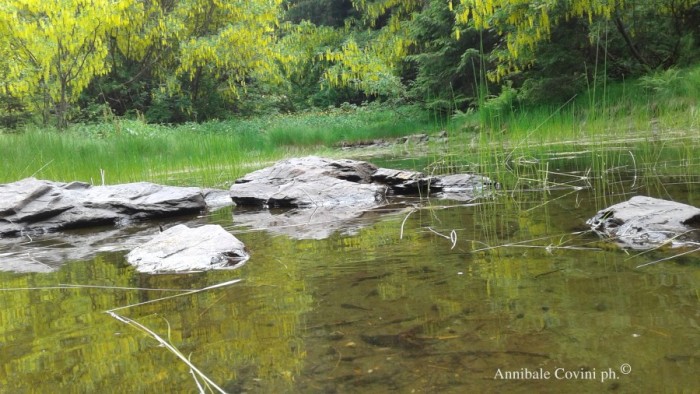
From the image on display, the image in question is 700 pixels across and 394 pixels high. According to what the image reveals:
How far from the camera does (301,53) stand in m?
20.8

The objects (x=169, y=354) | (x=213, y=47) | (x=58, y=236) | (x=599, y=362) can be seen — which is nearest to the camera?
(x=599, y=362)

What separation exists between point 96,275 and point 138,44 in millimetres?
15614

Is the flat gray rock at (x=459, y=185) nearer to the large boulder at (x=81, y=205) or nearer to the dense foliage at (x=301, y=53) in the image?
the dense foliage at (x=301, y=53)

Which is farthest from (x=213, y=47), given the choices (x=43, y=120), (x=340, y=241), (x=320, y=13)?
(x=340, y=241)

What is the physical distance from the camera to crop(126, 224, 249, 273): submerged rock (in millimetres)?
2367

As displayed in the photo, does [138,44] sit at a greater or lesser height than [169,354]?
greater

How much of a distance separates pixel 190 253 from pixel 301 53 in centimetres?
1917

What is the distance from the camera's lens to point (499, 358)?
1.20 metres

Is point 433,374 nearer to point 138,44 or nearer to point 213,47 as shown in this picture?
point 213,47

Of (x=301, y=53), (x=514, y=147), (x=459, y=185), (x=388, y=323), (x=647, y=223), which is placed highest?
(x=301, y=53)

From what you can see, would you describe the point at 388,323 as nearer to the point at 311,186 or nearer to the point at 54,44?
the point at 311,186

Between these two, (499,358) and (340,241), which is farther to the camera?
(340,241)

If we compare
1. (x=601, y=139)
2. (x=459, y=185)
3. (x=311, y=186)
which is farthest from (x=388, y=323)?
(x=601, y=139)

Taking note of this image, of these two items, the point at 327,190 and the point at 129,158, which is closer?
the point at 327,190
